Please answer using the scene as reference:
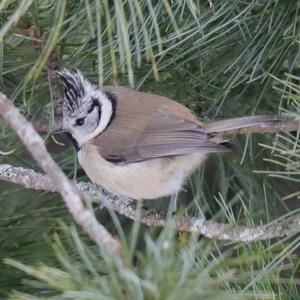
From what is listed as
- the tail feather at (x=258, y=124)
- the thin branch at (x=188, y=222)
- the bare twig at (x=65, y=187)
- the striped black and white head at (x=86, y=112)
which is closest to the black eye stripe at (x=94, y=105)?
the striped black and white head at (x=86, y=112)

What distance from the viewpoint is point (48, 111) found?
64.8 inches

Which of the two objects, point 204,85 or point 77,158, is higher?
point 204,85

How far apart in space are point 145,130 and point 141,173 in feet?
0.40

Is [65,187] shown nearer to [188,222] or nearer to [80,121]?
[188,222]

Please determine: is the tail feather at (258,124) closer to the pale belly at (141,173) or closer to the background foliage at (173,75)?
the background foliage at (173,75)

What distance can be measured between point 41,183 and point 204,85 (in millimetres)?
388

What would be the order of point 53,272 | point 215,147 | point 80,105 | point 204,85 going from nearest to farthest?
point 53,272, point 204,85, point 215,147, point 80,105

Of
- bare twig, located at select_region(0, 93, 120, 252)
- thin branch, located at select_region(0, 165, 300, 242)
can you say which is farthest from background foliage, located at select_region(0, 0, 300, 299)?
bare twig, located at select_region(0, 93, 120, 252)

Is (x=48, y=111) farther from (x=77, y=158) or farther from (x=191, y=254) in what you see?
(x=191, y=254)

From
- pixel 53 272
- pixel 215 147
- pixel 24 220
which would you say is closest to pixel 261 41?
pixel 215 147

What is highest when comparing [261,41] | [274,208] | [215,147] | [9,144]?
[261,41]

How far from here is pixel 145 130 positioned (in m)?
1.91

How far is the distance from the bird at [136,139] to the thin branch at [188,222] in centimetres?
8

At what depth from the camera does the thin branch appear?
121 centimetres
